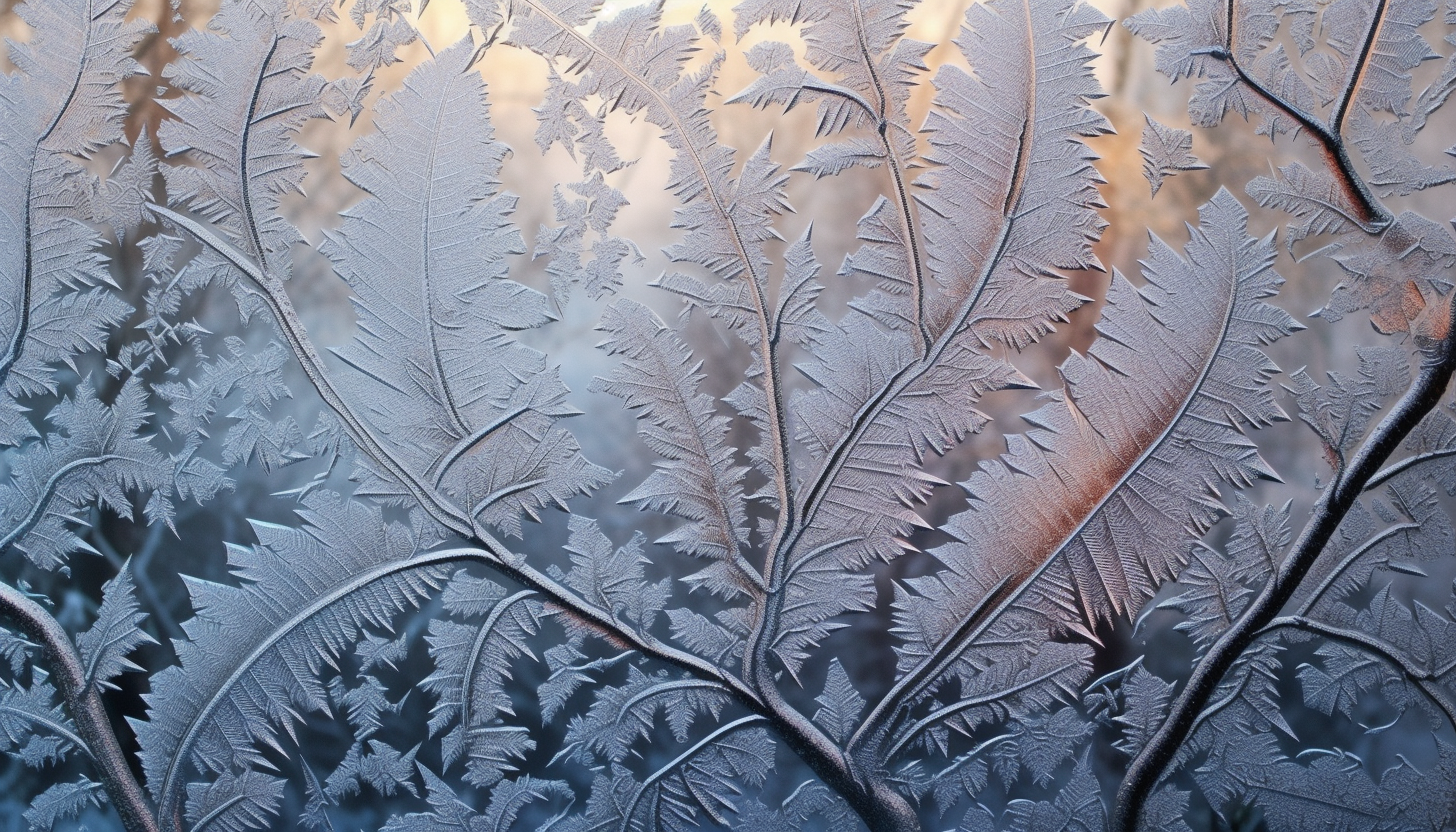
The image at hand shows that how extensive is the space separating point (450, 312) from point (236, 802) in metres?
0.66

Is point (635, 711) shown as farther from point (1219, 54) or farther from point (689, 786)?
point (1219, 54)

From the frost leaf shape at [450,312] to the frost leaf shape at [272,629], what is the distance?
0.38 feet

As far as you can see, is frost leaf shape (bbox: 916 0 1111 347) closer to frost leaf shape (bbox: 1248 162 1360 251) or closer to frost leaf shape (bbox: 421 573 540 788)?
frost leaf shape (bbox: 1248 162 1360 251)

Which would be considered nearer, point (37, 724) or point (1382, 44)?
point (1382, 44)

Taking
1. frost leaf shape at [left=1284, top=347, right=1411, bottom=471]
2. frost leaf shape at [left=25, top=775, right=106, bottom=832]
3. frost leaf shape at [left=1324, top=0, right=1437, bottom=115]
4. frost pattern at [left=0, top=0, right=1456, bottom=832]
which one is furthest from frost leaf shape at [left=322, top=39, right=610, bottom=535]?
frost leaf shape at [left=1324, top=0, right=1437, bottom=115]

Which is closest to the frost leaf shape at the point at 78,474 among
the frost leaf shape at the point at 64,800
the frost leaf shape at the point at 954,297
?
the frost leaf shape at the point at 64,800

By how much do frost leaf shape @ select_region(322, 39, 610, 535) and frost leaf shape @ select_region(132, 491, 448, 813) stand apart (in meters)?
0.12

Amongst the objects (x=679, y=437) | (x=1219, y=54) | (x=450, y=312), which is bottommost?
(x=679, y=437)

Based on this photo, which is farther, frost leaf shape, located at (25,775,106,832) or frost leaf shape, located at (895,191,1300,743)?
frost leaf shape, located at (25,775,106,832)

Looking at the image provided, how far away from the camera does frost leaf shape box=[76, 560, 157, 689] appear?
42.3 inches

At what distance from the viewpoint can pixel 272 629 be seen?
106 centimetres

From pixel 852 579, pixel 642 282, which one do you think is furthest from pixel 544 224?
pixel 852 579

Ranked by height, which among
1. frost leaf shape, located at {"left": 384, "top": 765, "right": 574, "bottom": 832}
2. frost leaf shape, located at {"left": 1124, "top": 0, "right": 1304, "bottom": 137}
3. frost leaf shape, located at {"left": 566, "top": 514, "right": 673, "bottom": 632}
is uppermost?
frost leaf shape, located at {"left": 1124, "top": 0, "right": 1304, "bottom": 137}

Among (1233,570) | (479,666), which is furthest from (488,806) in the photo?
(1233,570)
